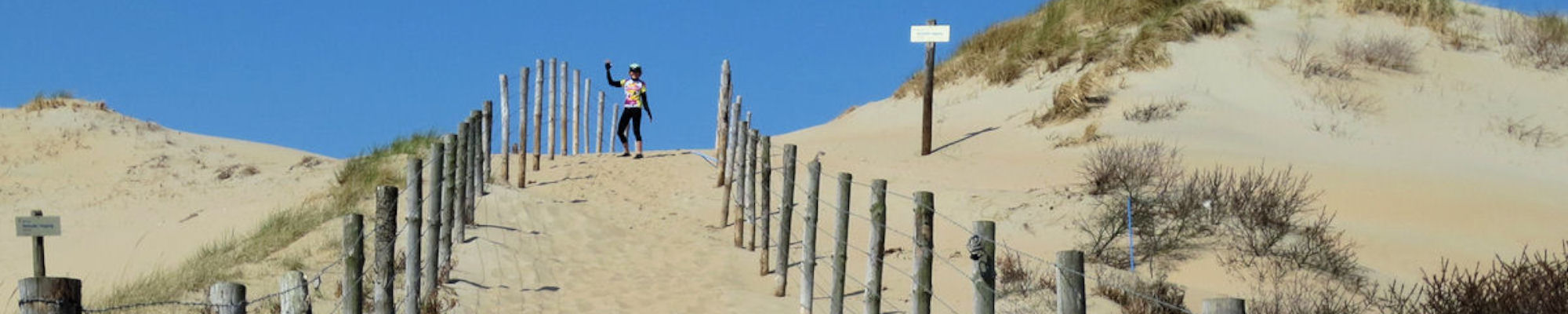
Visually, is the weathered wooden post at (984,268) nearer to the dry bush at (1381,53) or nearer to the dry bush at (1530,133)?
the dry bush at (1530,133)

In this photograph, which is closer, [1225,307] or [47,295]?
[1225,307]

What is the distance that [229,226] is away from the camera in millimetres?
23547

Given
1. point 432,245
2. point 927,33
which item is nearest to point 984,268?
point 432,245

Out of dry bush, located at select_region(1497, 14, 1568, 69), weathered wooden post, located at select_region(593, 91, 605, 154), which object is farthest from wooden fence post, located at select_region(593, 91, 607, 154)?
dry bush, located at select_region(1497, 14, 1568, 69)

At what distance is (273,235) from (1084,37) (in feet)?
52.0

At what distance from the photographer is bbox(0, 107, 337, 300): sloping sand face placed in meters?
23.6

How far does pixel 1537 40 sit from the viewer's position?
33.7 metres

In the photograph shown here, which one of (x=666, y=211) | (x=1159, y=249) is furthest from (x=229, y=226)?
(x=1159, y=249)

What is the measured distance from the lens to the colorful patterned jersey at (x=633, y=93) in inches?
976

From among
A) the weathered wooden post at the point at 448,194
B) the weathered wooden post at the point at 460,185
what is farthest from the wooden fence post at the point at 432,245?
the weathered wooden post at the point at 460,185

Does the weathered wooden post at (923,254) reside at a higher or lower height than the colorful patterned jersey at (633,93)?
lower

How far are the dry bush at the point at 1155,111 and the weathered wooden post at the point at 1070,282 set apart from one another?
58.7 feet

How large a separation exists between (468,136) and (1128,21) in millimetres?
14865

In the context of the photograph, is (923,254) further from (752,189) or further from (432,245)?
(752,189)
